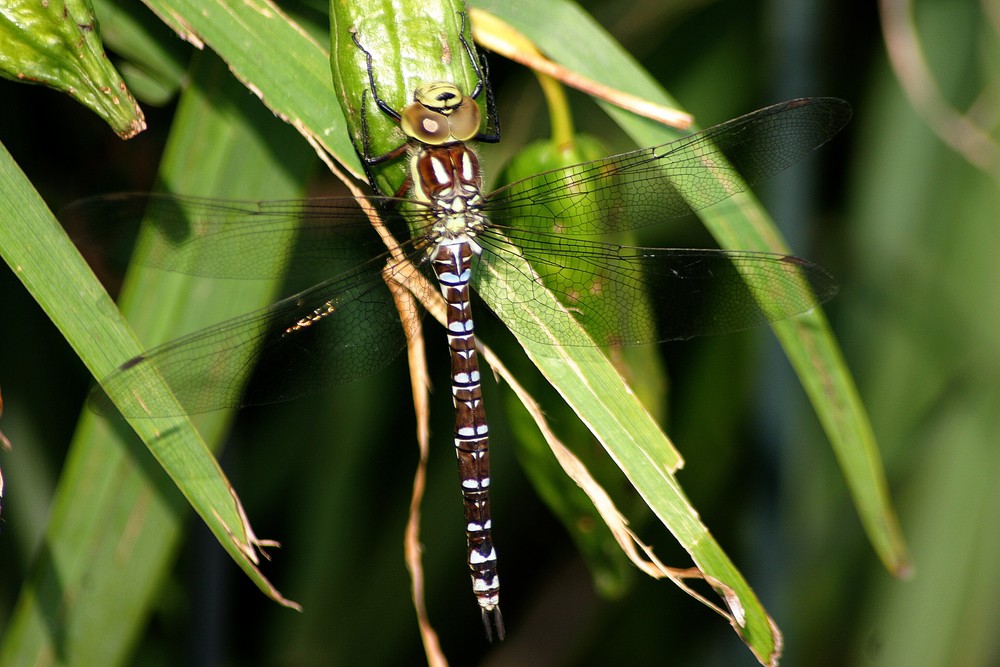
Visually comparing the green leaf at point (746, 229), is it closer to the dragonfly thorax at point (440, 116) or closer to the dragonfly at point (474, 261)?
the dragonfly at point (474, 261)

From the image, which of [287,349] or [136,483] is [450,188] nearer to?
[287,349]

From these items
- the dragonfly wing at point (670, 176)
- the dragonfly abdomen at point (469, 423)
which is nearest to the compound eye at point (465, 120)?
the dragonfly wing at point (670, 176)

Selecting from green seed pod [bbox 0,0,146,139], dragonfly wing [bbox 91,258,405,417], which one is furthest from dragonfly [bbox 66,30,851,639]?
green seed pod [bbox 0,0,146,139]

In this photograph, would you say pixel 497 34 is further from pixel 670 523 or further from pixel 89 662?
pixel 89 662

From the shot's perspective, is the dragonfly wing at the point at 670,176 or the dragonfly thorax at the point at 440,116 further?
the dragonfly wing at the point at 670,176

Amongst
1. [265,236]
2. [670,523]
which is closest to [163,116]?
[265,236]

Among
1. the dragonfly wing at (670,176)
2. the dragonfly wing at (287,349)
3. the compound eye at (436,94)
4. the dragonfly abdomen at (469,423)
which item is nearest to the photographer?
the compound eye at (436,94)
